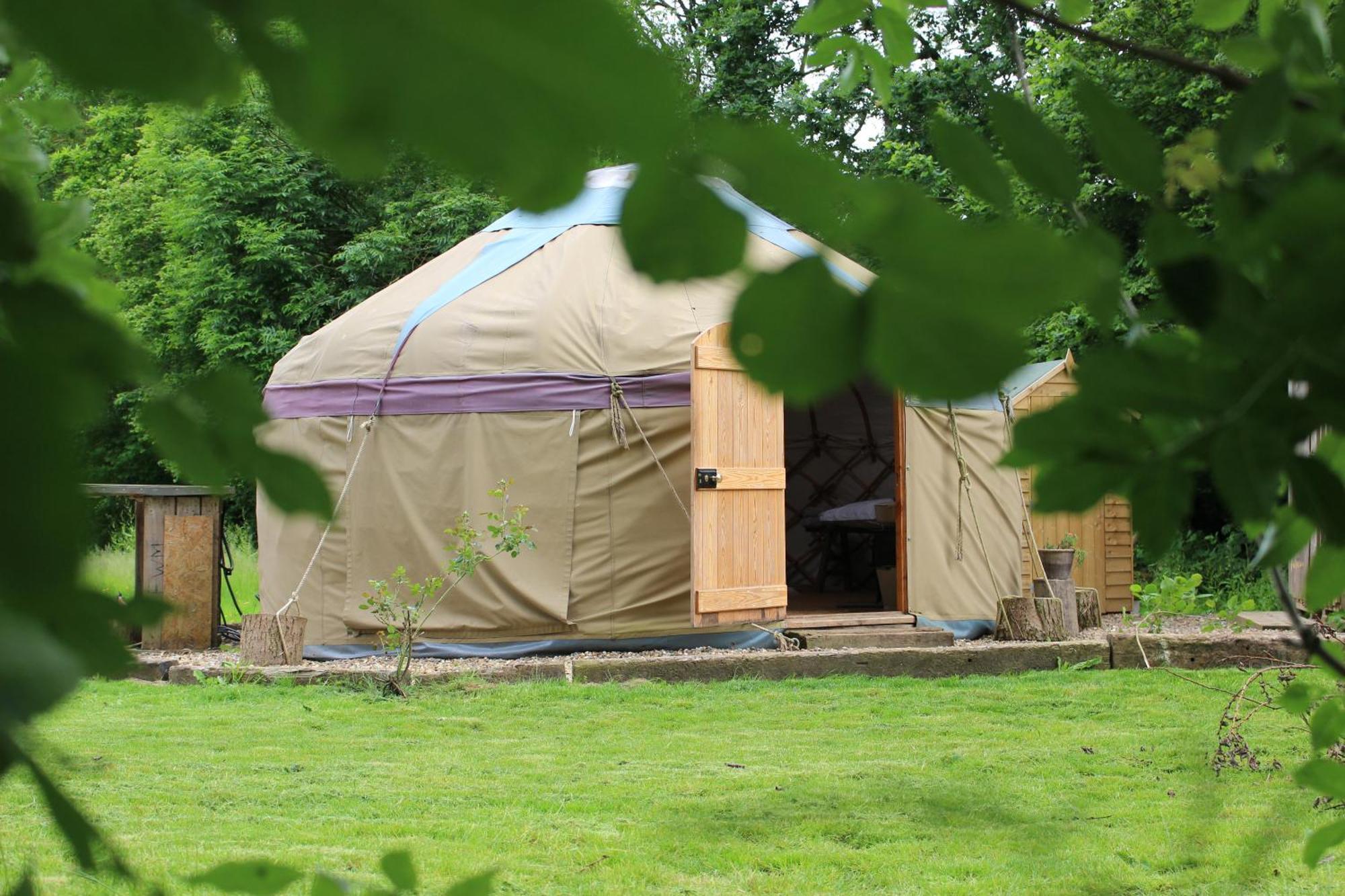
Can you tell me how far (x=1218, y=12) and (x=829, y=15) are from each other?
1.21ft

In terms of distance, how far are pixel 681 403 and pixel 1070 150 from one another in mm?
6136

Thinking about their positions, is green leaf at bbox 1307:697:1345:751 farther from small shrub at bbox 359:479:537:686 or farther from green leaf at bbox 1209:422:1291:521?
small shrub at bbox 359:479:537:686

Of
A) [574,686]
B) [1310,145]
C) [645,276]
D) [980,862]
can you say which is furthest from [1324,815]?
[645,276]

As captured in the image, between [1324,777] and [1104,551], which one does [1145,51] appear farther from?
[1104,551]

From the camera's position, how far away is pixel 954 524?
23.8 ft

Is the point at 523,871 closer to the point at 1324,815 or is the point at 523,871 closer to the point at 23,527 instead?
the point at 1324,815

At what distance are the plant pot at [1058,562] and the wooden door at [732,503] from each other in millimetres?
2138

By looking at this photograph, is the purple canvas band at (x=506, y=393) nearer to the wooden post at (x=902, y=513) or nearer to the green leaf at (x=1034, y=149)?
the wooden post at (x=902, y=513)

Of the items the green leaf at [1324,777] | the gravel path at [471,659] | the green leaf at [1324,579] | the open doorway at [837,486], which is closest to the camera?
the green leaf at [1324,579]

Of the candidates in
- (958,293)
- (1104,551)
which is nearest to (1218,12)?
(958,293)

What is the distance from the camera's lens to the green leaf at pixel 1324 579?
0.60m

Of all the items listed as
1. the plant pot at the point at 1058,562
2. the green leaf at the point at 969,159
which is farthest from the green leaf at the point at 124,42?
the plant pot at the point at 1058,562

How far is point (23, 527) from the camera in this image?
0.24 m

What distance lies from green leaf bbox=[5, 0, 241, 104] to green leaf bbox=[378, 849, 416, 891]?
1.14 ft
